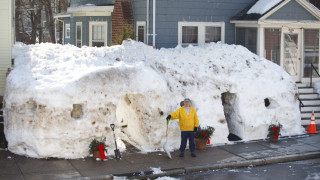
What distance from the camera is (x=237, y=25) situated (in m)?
20.9

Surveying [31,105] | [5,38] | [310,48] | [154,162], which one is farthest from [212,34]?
[31,105]

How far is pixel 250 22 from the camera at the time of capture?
1981cm

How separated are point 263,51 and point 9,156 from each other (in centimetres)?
1068

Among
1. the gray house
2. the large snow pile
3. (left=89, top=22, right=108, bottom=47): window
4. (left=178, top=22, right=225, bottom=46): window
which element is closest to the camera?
the large snow pile

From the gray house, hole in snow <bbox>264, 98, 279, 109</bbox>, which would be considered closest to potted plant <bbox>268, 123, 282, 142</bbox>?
hole in snow <bbox>264, 98, 279, 109</bbox>

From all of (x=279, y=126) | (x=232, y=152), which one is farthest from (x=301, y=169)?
(x=279, y=126)

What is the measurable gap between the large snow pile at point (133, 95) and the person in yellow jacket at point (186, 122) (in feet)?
2.75

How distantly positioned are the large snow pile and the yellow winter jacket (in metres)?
0.80

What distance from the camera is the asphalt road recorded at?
12336mm

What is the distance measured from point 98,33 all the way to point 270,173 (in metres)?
12.4

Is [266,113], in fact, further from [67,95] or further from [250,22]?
[67,95]

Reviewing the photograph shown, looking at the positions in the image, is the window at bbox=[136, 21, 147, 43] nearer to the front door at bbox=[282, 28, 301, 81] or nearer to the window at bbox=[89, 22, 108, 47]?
the window at bbox=[89, 22, 108, 47]

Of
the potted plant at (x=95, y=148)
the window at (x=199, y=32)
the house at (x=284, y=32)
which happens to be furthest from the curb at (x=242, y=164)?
the window at (x=199, y=32)

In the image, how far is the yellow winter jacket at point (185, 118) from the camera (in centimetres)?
1363
